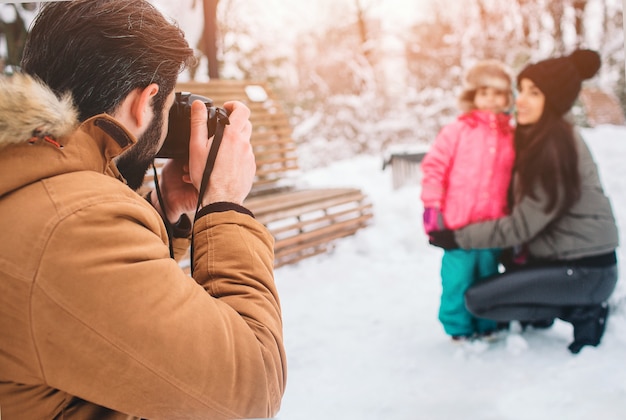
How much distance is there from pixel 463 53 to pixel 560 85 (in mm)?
420

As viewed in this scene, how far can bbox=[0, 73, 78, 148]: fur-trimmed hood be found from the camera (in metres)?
0.57

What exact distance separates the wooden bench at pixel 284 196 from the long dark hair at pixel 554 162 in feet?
2.06

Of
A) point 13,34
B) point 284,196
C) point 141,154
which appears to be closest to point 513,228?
point 284,196

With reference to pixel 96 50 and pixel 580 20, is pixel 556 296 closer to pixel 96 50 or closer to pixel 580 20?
pixel 580 20

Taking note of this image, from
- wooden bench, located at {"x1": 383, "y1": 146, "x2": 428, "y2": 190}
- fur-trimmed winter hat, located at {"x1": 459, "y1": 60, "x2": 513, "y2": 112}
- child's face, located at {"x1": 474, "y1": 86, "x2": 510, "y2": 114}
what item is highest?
fur-trimmed winter hat, located at {"x1": 459, "y1": 60, "x2": 513, "y2": 112}

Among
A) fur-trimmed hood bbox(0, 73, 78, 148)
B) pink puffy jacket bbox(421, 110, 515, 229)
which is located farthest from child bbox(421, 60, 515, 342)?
fur-trimmed hood bbox(0, 73, 78, 148)

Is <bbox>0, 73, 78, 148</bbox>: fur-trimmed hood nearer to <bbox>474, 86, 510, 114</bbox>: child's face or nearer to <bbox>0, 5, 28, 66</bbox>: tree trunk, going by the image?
<bbox>474, 86, 510, 114</bbox>: child's face

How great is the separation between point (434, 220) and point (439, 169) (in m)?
0.16

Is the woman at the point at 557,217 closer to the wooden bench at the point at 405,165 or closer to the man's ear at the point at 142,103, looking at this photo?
the wooden bench at the point at 405,165

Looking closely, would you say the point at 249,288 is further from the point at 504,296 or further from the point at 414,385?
the point at 504,296

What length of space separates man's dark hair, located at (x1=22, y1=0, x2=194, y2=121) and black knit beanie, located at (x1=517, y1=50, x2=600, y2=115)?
1.21m

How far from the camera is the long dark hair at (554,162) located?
1.54 metres

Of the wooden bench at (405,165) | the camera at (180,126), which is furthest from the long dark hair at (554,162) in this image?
the camera at (180,126)

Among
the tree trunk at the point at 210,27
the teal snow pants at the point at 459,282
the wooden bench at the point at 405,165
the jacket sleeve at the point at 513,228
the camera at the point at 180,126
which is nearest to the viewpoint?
the camera at the point at 180,126
